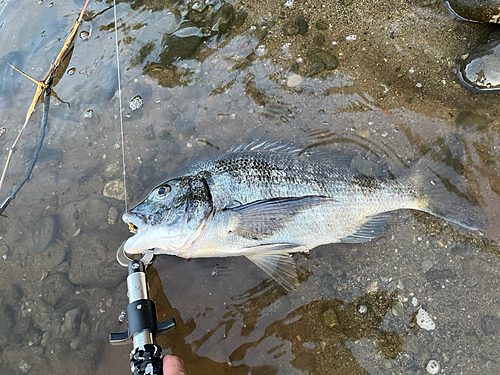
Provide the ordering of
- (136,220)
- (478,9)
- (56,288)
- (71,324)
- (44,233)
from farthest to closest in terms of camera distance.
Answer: (478,9)
(44,233)
(56,288)
(71,324)
(136,220)

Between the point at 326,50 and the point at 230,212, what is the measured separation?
7.63ft

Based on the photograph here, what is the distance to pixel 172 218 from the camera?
2.60 metres

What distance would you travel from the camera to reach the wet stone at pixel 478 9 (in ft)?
10.8

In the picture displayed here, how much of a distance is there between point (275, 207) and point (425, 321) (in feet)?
5.54

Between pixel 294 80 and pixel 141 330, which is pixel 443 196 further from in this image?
pixel 141 330

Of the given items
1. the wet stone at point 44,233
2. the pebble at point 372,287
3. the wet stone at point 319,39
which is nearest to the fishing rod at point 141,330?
the wet stone at point 44,233

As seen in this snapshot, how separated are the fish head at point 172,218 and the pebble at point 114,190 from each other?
2.65 feet

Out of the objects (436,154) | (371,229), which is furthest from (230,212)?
(436,154)

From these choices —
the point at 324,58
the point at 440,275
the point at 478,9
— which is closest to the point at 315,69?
the point at 324,58

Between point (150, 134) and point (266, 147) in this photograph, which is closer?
point (266, 147)

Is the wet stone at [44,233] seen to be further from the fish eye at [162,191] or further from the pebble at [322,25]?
the pebble at [322,25]

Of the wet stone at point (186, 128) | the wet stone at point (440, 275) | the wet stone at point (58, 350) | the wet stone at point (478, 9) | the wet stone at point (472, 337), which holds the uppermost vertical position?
the wet stone at point (478, 9)

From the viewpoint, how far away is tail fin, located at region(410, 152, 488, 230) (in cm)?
285

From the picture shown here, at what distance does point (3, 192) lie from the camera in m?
3.47
